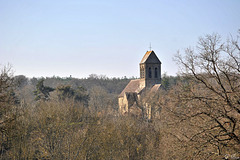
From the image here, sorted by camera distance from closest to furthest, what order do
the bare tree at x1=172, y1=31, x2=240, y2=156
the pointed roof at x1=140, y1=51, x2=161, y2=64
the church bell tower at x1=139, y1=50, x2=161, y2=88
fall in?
the bare tree at x1=172, y1=31, x2=240, y2=156 < the church bell tower at x1=139, y1=50, x2=161, y2=88 < the pointed roof at x1=140, y1=51, x2=161, y2=64

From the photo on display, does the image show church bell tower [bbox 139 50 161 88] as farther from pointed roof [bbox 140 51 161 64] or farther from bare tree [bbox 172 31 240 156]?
bare tree [bbox 172 31 240 156]

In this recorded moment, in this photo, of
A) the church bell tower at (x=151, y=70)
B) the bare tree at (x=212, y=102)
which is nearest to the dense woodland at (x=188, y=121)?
the bare tree at (x=212, y=102)

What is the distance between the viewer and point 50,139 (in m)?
22.0

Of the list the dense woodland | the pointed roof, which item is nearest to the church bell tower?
the pointed roof

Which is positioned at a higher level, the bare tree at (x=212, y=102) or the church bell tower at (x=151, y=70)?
the church bell tower at (x=151, y=70)

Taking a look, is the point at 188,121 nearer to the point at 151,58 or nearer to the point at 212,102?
the point at 212,102

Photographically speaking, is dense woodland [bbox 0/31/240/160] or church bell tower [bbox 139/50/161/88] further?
church bell tower [bbox 139/50/161/88]

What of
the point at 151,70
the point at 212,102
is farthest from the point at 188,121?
the point at 151,70

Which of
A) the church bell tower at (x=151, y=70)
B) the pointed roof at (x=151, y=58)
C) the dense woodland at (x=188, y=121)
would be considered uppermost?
the pointed roof at (x=151, y=58)

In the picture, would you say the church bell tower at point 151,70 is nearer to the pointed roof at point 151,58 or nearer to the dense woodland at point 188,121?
the pointed roof at point 151,58

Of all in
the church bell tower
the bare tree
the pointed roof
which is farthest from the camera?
the pointed roof

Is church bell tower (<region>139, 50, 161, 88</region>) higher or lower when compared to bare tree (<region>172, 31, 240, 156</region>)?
higher

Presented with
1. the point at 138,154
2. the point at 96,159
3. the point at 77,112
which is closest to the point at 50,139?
the point at 96,159

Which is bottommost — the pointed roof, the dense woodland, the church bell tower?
the dense woodland
